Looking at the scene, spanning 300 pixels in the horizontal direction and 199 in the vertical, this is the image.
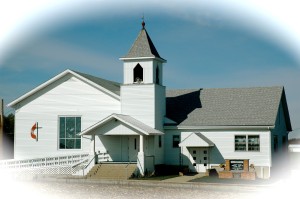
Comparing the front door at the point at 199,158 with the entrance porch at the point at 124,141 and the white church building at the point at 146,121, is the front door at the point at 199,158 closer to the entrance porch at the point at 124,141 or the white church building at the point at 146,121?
the white church building at the point at 146,121

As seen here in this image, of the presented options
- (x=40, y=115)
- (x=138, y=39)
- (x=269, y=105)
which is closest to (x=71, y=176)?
(x=40, y=115)

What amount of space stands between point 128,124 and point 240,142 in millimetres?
6771

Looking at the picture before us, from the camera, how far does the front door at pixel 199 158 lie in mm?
33062

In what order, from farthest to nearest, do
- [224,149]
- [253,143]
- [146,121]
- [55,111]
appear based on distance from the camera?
1. [55,111]
2. [146,121]
3. [224,149]
4. [253,143]

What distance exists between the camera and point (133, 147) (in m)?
33.3

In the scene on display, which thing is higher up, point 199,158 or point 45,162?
point 199,158

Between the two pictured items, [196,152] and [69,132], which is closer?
[196,152]

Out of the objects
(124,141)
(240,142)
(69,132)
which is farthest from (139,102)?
(240,142)

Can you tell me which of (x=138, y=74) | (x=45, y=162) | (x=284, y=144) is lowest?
(x=45, y=162)

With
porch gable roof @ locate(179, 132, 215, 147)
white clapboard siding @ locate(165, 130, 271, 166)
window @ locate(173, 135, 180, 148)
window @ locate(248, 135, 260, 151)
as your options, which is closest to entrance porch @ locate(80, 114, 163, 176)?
white clapboard siding @ locate(165, 130, 271, 166)

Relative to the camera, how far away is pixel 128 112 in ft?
108

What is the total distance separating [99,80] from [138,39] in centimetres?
454

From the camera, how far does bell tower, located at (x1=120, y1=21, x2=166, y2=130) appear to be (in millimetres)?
32688

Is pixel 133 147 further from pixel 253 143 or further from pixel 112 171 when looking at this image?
pixel 253 143
